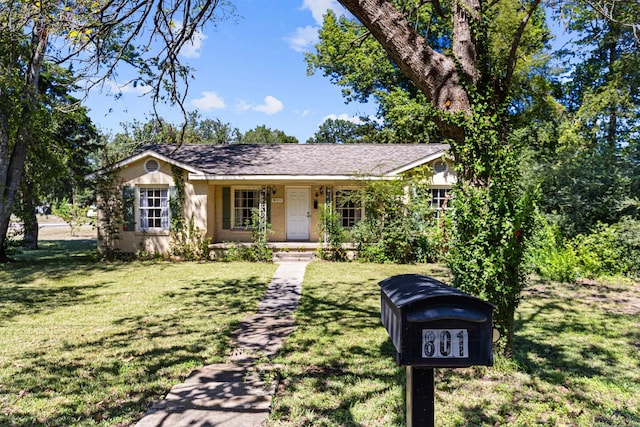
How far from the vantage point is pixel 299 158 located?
1639 centimetres

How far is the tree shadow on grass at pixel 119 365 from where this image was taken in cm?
358

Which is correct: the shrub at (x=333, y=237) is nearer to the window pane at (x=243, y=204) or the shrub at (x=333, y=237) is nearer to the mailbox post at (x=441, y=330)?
the window pane at (x=243, y=204)

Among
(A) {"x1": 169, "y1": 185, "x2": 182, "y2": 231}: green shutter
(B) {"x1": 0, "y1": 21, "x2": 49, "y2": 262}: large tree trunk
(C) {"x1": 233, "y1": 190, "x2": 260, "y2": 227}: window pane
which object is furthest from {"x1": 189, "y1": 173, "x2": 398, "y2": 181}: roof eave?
(B) {"x1": 0, "y1": 21, "x2": 49, "y2": 262}: large tree trunk

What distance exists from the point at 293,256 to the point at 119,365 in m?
9.87

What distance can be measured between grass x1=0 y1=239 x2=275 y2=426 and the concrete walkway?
195mm

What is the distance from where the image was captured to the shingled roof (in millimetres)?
14641

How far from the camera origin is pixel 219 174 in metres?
14.4

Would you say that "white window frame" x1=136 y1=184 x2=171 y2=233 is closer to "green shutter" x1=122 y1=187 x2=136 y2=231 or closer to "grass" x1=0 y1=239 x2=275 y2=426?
"green shutter" x1=122 y1=187 x2=136 y2=231

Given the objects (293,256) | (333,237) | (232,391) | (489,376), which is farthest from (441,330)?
(293,256)

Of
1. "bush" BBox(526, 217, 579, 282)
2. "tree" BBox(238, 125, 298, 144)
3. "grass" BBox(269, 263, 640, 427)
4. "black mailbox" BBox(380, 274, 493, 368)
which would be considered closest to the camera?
"black mailbox" BBox(380, 274, 493, 368)

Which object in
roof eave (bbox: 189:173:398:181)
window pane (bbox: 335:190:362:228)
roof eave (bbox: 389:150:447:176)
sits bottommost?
window pane (bbox: 335:190:362:228)

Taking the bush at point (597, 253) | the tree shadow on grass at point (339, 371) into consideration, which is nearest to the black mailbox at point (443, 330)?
the tree shadow on grass at point (339, 371)

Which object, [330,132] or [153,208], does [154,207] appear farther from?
[330,132]

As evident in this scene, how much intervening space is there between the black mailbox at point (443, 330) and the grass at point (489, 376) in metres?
1.71
